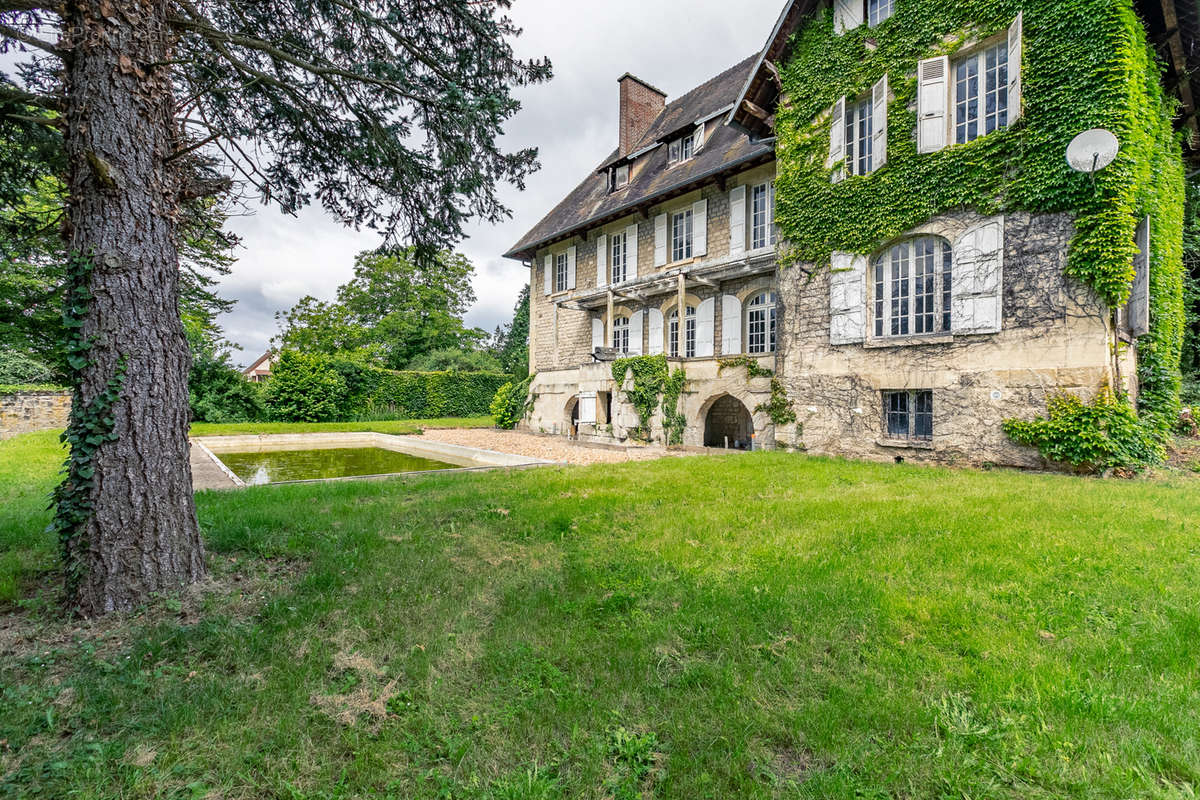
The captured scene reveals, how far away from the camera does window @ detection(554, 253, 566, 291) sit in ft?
62.5

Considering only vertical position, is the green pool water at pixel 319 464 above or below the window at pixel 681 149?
below

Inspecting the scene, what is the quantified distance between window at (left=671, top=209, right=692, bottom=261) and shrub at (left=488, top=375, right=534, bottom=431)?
6.31 m

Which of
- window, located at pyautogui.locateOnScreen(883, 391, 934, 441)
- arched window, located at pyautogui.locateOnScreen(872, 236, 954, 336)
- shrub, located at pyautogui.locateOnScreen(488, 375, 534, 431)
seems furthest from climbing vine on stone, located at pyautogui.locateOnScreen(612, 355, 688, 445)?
shrub, located at pyautogui.locateOnScreen(488, 375, 534, 431)

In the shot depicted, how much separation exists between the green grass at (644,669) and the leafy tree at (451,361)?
2521 cm

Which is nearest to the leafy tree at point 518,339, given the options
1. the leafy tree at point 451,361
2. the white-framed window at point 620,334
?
the leafy tree at point 451,361

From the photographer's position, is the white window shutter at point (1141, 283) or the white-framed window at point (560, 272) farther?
the white-framed window at point (560, 272)

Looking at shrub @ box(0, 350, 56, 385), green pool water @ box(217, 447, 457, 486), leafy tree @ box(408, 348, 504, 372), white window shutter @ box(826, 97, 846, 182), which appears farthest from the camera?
leafy tree @ box(408, 348, 504, 372)

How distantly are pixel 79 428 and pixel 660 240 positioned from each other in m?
14.4

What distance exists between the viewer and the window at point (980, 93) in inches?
317

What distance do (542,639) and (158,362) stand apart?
2999 mm

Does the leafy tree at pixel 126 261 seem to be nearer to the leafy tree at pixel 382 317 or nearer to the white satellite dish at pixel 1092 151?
the white satellite dish at pixel 1092 151

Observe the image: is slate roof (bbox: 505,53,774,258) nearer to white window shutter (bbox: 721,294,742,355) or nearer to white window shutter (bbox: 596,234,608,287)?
white window shutter (bbox: 596,234,608,287)

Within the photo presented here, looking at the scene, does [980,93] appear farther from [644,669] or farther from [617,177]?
[617,177]

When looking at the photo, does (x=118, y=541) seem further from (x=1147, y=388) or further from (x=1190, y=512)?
(x=1147, y=388)
